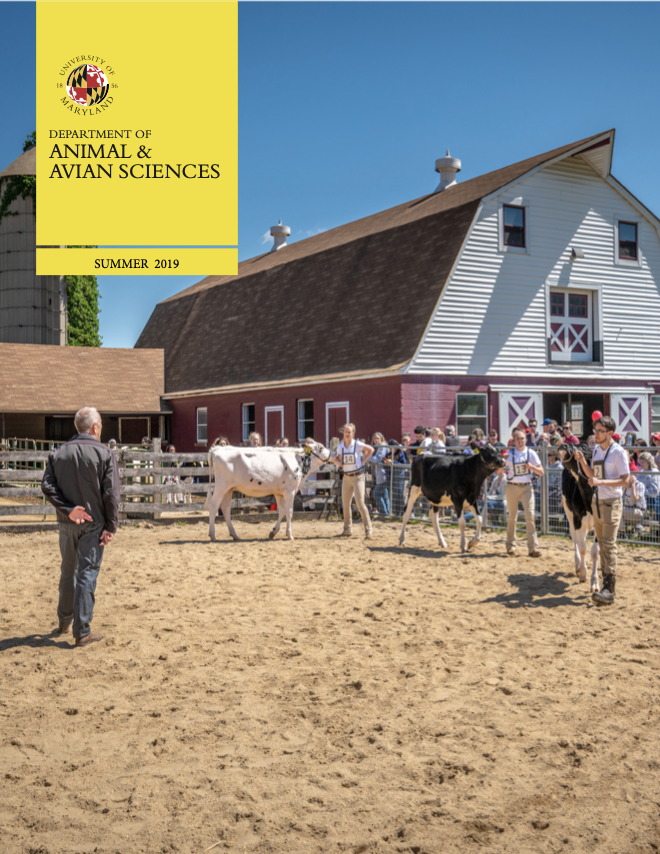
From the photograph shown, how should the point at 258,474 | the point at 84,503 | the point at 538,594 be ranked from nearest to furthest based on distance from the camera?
the point at 84,503 → the point at 538,594 → the point at 258,474

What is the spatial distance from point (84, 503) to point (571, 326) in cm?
1757

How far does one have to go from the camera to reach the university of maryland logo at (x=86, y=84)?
12.8m

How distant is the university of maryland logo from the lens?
12828mm

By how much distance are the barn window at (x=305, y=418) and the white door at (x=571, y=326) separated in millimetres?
7023

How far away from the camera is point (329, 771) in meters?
4.46

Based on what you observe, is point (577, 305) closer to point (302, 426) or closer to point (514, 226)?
point (514, 226)

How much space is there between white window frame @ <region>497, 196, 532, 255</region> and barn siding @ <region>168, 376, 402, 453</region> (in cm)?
470

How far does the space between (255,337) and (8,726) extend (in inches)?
874

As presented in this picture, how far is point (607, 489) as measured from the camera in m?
8.42

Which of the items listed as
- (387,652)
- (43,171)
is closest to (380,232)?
(43,171)

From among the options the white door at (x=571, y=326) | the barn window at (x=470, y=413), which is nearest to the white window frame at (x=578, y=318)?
the white door at (x=571, y=326)

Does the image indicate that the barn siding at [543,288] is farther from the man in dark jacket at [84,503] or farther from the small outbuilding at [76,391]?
the small outbuilding at [76,391]

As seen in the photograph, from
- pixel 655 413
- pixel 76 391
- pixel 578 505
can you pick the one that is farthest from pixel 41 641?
pixel 76 391

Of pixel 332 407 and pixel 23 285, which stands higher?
pixel 23 285
